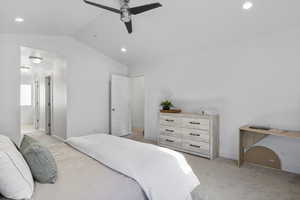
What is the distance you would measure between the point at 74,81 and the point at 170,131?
282cm

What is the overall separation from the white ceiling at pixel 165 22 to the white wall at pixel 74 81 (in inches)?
12.9

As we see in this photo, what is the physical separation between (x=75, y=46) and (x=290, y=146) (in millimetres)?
5149

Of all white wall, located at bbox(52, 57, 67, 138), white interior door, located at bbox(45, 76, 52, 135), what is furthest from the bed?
white interior door, located at bbox(45, 76, 52, 135)

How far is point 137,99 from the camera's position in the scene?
692cm

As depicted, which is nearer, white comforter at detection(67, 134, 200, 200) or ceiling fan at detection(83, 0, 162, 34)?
white comforter at detection(67, 134, 200, 200)

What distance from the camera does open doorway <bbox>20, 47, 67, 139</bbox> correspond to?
15.2 ft

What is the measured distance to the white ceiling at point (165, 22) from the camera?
8.32 feet

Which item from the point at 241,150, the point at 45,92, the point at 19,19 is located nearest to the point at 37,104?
the point at 45,92

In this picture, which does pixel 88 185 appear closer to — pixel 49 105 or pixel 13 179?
pixel 13 179

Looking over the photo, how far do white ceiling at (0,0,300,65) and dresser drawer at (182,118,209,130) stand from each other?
162 centimetres

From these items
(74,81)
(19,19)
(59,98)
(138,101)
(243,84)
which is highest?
(19,19)

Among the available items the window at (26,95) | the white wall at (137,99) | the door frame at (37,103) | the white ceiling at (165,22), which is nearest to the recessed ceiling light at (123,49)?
the white ceiling at (165,22)

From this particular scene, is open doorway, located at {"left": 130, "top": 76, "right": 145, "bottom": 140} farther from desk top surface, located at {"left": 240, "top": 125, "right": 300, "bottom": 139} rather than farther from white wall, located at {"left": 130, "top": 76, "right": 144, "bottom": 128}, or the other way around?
desk top surface, located at {"left": 240, "top": 125, "right": 300, "bottom": 139}

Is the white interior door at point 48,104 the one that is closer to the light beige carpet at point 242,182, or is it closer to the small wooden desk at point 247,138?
the light beige carpet at point 242,182
